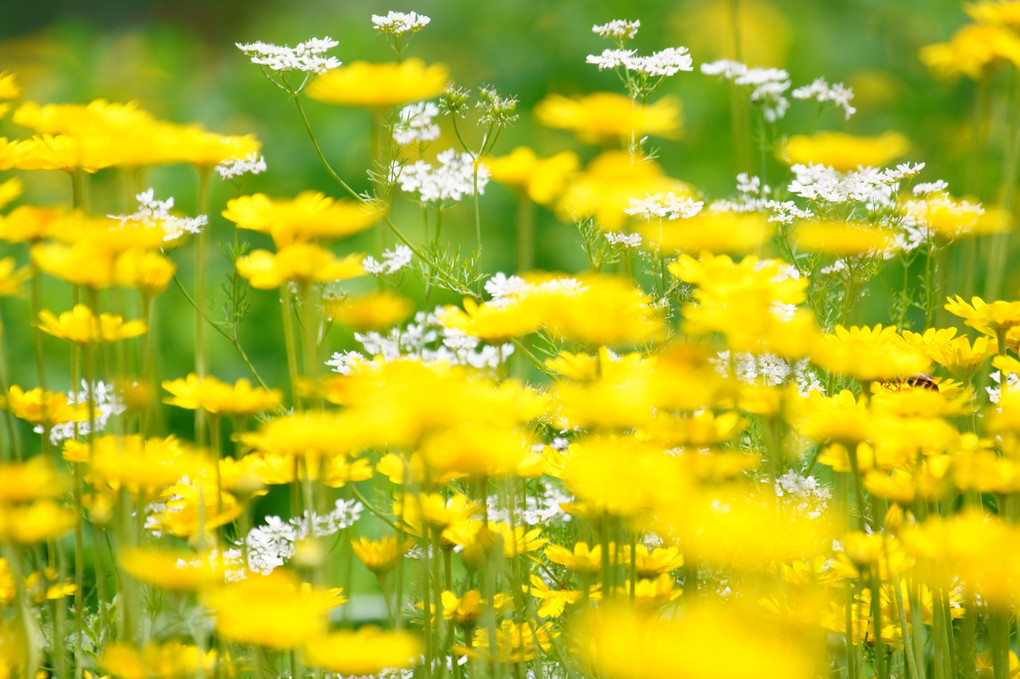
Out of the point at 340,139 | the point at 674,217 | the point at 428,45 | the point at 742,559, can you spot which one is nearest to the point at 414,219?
the point at 340,139

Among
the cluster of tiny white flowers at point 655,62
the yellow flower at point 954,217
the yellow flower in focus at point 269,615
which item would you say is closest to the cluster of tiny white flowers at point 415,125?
the cluster of tiny white flowers at point 655,62

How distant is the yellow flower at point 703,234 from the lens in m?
0.62

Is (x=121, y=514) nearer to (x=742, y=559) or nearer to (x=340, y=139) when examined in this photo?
(x=742, y=559)

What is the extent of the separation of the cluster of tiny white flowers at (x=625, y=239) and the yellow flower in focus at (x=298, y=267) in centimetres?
23

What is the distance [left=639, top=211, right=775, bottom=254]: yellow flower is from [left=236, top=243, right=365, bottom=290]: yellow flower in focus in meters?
0.20

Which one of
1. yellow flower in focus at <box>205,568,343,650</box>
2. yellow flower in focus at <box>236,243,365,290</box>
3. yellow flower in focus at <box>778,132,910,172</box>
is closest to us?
yellow flower in focus at <box>205,568,343,650</box>

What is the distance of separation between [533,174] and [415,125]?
233 mm

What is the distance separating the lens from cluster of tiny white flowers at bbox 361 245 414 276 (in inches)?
30.0

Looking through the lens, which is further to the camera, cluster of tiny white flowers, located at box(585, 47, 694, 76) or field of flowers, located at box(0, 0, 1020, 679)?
cluster of tiny white flowers, located at box(585, 47, 694, 76)

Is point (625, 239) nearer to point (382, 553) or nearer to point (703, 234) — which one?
point (703, 234)

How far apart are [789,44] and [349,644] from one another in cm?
172

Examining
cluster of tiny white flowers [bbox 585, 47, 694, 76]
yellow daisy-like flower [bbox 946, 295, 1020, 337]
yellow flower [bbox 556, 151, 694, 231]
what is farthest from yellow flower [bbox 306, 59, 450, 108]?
yellow daisy-like flower [bbox 946, 295, 1020, 337]

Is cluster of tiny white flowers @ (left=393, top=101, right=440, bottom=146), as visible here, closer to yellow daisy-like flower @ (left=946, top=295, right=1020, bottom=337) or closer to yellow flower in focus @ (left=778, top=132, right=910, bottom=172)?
yellow flower in focus @ (left=778, top=132, right=910, bottom=172)

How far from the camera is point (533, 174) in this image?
27.1 inches
